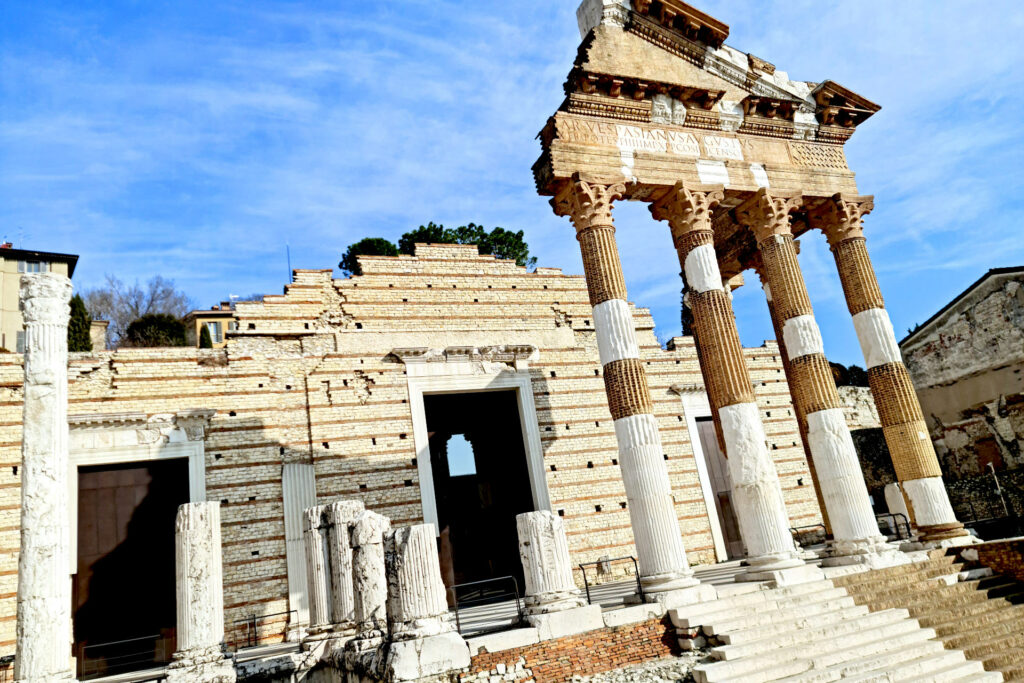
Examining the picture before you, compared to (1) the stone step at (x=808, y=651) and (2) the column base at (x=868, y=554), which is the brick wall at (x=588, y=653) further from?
(2) the column base at (x=868, y=554)

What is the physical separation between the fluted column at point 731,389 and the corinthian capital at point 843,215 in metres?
3.01

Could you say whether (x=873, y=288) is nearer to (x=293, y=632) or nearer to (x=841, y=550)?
(x=841, y=550)

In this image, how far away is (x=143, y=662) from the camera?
40.1ft

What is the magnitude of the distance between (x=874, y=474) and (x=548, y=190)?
51.2 feet

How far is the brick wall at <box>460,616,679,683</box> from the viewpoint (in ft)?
24.4

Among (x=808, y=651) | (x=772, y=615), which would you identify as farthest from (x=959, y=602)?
(x=808, y=651)

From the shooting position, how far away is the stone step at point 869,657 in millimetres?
7629

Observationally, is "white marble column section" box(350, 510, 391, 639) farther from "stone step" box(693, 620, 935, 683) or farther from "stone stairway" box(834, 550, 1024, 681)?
"stone stairway" box(834, 550, 1024, 681)

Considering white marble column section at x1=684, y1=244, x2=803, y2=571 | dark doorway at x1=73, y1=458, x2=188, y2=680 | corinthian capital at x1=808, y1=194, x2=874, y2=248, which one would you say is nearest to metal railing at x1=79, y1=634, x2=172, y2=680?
dark doorway at x1=73, y1=458, x2=188, y2=680

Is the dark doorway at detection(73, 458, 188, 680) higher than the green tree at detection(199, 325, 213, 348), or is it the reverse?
the green tree at detection(199, 325, 213, 348)

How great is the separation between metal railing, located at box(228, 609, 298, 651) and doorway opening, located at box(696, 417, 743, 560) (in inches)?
404

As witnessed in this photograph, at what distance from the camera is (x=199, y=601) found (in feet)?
27.0

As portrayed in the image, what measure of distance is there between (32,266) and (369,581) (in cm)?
2961

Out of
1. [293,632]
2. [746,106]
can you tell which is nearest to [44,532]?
[293,632]
